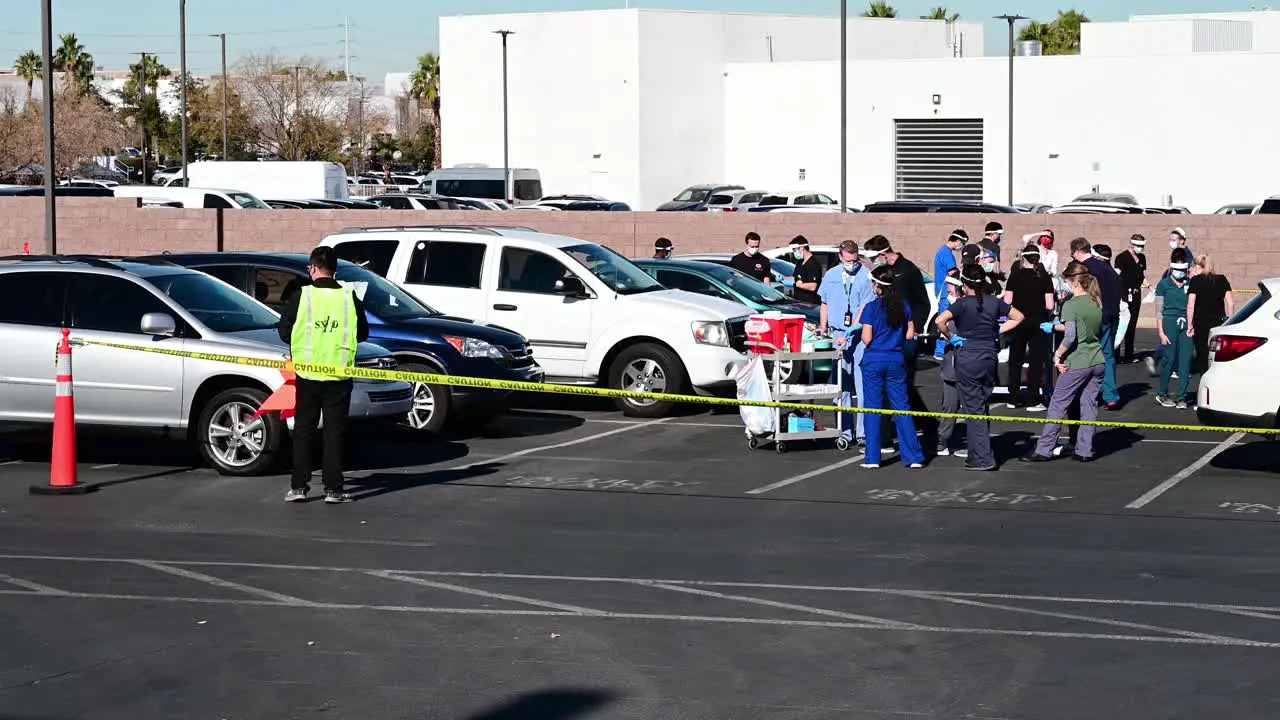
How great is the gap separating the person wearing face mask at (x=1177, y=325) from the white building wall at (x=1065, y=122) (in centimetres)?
4093

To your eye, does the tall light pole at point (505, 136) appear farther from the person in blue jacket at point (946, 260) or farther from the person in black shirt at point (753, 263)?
the person in blue jacket at point (946, 260)

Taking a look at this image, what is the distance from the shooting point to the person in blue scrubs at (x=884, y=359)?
13859mm

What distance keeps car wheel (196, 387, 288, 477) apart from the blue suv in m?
2.10

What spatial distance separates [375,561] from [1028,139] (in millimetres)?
53425

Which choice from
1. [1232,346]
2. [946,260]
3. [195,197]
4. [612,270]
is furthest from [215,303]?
[195,197]

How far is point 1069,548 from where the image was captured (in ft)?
35.1

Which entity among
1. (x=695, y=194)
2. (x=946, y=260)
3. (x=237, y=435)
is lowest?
(x=237, y=435)

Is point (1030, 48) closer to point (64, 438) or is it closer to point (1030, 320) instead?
point (1030, 320)

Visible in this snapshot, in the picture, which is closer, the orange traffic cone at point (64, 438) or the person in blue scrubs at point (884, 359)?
the orange traffic cone at point (64, 438)

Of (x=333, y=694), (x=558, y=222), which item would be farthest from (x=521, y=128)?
(x=333, y=694)

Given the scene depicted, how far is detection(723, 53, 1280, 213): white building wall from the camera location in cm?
5731

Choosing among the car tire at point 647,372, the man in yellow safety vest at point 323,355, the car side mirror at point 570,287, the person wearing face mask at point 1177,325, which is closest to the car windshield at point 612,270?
the car side mirror at point 570,287

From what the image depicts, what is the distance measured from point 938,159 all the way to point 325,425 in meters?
53.0

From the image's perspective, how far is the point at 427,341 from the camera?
626 inches
